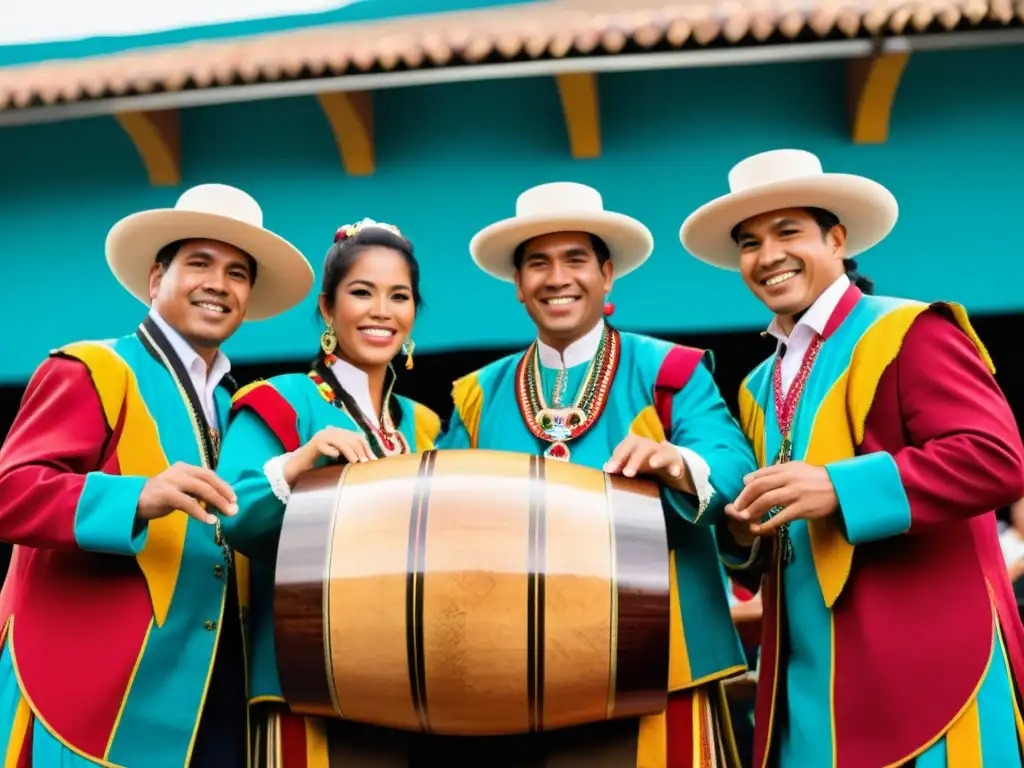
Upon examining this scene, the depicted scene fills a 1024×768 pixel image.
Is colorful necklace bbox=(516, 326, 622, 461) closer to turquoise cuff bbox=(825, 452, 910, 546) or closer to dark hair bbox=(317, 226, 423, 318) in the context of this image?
dark hair bbox=(317, 226, 423, 318)

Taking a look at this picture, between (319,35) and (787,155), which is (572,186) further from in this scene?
(319,35)

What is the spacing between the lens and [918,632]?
7.69 ft

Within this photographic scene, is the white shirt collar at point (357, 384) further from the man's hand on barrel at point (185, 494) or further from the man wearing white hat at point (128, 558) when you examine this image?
the man's hand on barrel at point (185, 494)

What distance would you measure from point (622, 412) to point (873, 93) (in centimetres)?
273

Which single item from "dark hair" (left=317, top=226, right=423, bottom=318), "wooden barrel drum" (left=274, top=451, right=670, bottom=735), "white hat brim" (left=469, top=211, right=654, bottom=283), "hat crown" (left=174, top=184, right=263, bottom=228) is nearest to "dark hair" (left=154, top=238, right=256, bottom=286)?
"hat crown" (left=174, top=184, right=263, bottom=228)

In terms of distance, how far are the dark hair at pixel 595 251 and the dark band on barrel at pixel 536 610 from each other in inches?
41.2

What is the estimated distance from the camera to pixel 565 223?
290 cm

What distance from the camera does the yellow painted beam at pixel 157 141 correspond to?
5074mm

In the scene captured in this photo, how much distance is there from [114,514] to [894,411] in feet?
5.99

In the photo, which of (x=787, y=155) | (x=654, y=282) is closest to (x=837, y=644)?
(x=787, y=155)

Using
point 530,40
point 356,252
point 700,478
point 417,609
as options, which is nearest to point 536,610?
point 417,609

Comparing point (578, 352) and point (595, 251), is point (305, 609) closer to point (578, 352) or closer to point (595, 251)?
point (578, 352)

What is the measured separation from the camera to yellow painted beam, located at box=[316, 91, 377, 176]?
193 inches

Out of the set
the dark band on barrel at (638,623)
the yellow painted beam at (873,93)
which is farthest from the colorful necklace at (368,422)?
the yellow painted beam at (873,93)
